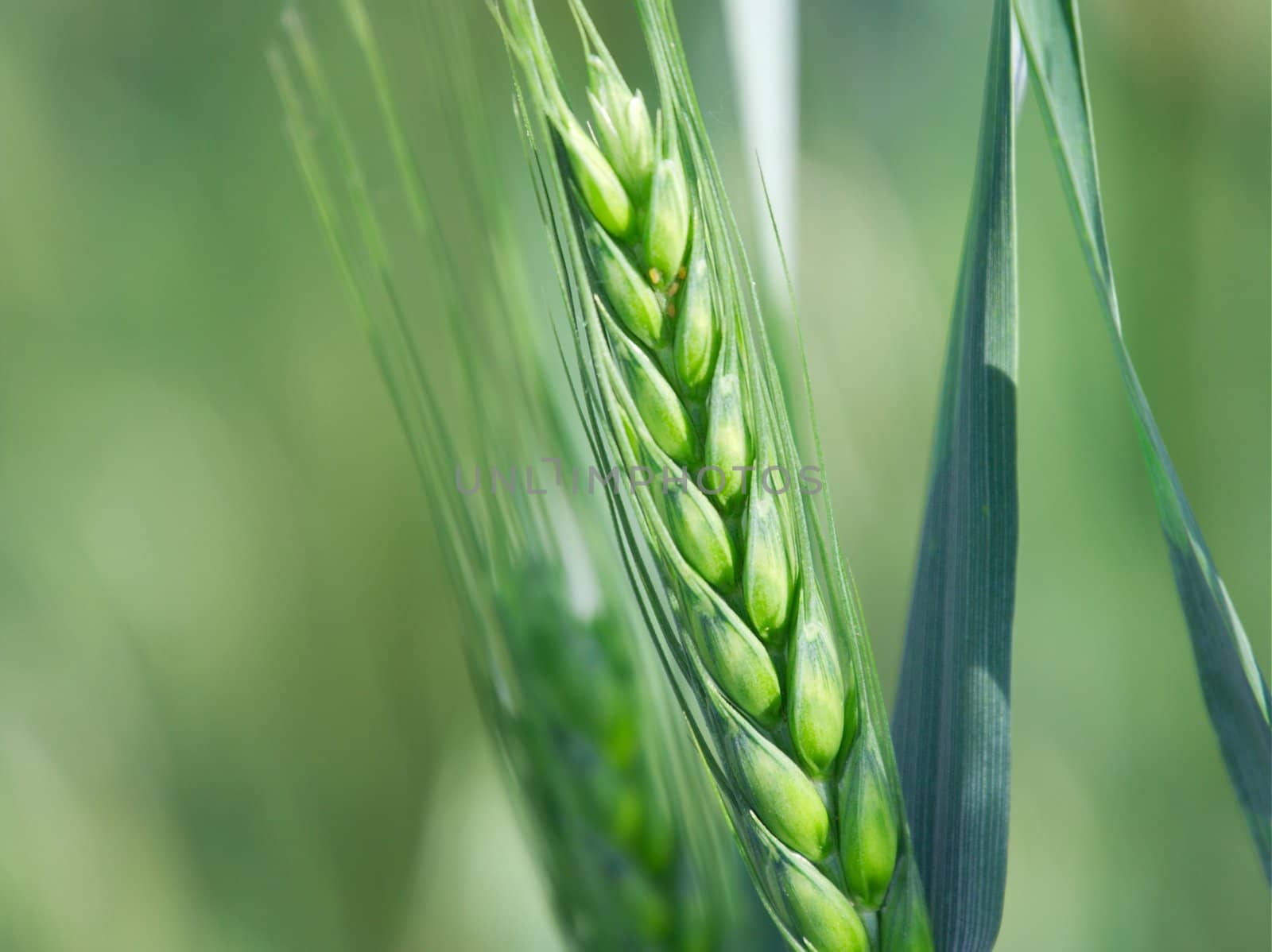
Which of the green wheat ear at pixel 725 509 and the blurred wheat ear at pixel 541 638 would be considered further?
the blurred wheat ear at pixel 541 638

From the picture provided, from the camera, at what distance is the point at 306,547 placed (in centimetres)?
96

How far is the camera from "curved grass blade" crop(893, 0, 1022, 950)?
12.6 inches

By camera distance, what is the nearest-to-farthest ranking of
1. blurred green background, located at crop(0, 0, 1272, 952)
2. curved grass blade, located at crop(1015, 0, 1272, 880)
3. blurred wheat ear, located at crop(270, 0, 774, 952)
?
curved grass blade, located at crop(1015, 0, 1272, 880), blurred wheat ear, located at crop(270, 0, 774, 952), blurred green background, located at crop(0, 0, 1272, 952)

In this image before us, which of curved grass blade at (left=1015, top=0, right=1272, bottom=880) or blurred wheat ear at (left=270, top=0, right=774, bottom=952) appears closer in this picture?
curved grass blade at (left=1015, top=0, right=1272, bottom=880)

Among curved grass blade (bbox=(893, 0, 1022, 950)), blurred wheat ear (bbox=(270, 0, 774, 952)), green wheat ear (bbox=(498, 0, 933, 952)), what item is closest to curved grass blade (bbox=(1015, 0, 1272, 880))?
curved grass blade (bbox=(893, 0, 1022, 950))

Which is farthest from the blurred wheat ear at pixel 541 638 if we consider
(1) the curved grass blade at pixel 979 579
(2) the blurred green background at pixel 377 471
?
(2) the blurred green background at pixel 377 471

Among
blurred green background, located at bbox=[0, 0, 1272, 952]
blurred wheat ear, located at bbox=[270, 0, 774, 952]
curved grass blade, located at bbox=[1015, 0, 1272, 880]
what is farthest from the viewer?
blurred green background, located at bbox=[0, 0, 1272, 952]

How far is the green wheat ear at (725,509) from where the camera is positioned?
1.01ft

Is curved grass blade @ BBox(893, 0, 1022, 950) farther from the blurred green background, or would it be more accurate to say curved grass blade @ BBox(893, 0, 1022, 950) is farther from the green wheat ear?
the blurred green background

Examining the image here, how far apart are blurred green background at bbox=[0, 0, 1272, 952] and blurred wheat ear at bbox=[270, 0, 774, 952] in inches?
11.0

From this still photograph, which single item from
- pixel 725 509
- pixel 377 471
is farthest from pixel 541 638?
pixel 377 471

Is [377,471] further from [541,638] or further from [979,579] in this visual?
[979,579]

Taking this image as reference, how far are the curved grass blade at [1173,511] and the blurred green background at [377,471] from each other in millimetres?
514

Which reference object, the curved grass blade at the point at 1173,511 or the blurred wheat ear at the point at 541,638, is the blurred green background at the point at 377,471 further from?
the curved grass blade at the point at 1173,511
